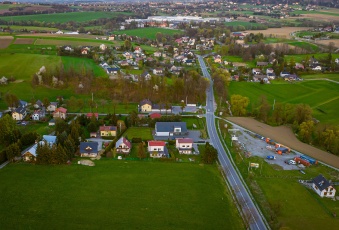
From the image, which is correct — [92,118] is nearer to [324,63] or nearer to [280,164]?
[280,164]

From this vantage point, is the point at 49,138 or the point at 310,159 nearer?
the point at 310,159

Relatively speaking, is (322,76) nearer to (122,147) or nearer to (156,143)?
(156,143)

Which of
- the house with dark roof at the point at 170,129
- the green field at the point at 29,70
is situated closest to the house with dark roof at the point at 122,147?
the house with dark roof at the point at 170,129

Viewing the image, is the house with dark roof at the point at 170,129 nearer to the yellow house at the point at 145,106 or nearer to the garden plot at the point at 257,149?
the garden plot at the point at 257,149

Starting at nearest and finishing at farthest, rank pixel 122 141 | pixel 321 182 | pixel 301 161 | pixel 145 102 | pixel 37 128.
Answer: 1. pixel 321 182
2. pixel 301 161
3. pixel 122 141
4. pixel 37 128
5. pixel 145 102

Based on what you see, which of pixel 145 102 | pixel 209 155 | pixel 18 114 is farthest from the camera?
pixel 145 102

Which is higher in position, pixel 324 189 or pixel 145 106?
pixel 145 106

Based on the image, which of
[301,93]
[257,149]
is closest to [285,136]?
[257,149]
